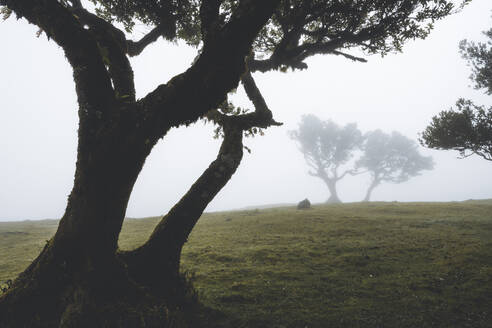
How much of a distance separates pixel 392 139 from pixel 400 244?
66.1 metres

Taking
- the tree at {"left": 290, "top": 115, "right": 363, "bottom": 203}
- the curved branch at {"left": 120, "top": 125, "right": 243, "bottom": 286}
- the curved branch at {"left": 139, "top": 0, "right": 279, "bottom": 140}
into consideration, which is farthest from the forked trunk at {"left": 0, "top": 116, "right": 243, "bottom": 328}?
the tree at {"left": 290, "top": 115, "right": 363, "bottom": 203}

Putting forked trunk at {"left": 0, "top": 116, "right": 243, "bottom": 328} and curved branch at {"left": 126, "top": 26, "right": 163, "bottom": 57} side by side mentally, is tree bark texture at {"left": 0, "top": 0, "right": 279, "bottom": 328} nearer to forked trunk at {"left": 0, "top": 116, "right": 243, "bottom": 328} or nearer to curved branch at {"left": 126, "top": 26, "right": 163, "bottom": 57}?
forked trunk at {"left": 0, "top": 116, "right": 243, "bottom": 328}

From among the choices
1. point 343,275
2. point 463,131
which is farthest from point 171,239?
point 463,131

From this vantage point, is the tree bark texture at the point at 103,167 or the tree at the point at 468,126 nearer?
the tree bark texture at the point at 103,167

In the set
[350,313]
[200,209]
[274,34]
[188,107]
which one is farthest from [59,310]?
[274,34]

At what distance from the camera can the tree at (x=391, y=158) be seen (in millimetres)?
66000

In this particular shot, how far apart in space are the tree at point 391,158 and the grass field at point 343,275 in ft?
186

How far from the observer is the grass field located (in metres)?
5.32

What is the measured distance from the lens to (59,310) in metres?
4.37

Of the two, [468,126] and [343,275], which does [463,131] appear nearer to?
[468,126]

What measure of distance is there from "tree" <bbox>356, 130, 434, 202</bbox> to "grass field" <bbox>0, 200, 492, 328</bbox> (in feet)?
186

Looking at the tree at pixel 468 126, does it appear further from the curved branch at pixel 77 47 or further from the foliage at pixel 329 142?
the foliage at pixel 329 142

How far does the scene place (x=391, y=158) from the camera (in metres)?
66.7

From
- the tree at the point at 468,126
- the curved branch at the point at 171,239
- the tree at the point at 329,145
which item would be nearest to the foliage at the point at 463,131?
the tree at the point at 468,126
